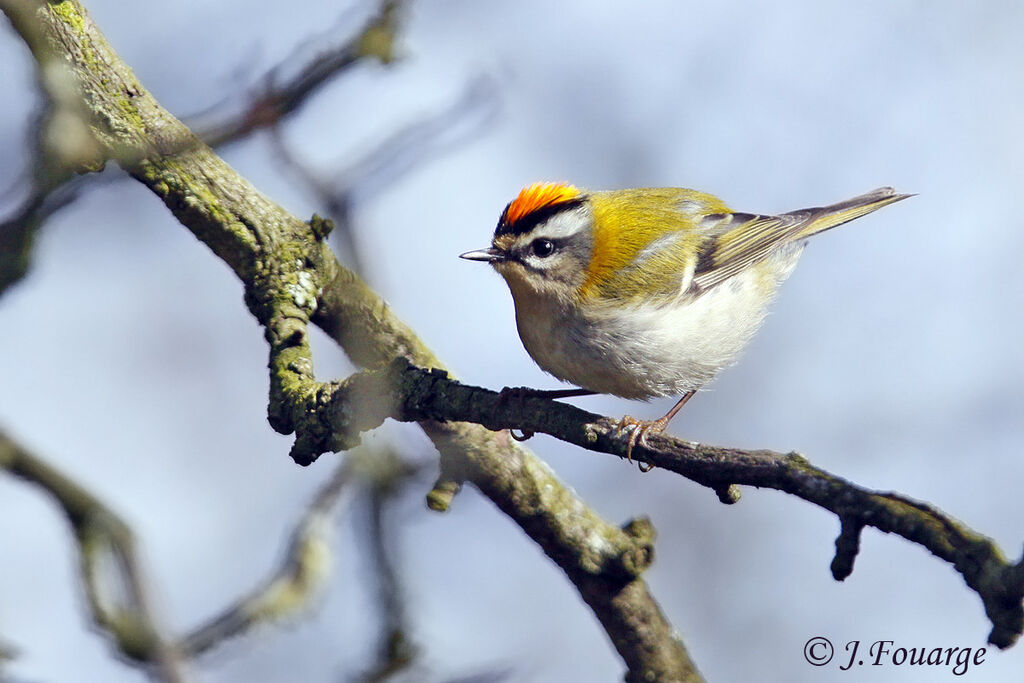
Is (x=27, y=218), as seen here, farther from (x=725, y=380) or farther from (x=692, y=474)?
(x=725, y=380)

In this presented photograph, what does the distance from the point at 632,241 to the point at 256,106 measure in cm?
155

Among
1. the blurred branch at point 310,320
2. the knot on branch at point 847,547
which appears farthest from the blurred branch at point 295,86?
the knot on branch at point 847,547

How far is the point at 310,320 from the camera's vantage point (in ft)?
8.76

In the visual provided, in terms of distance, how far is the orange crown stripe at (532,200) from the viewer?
3404 mm

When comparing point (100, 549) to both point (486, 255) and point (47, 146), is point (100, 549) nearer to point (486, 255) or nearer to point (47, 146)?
point (47, 146)

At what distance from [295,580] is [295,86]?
1427 mm

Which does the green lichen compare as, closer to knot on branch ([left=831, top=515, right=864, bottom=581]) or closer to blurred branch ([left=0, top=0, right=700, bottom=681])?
blurred branch ([left=0, top=0, right=700, bottom=681])

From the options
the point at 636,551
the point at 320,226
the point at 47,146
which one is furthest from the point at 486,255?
the point at 47,146

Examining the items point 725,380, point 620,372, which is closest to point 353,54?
point 620,372

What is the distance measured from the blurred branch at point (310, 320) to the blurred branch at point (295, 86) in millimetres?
94

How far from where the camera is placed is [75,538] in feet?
8.45

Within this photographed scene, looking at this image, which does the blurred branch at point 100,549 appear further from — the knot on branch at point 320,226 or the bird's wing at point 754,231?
the bird's wing at point 754,231

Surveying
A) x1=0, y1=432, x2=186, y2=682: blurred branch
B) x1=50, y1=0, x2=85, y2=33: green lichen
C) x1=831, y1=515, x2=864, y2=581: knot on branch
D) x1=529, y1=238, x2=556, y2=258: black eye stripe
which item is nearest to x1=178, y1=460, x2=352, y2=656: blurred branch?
x1=0, y1=432, x2=186, y2=682: blurred branch

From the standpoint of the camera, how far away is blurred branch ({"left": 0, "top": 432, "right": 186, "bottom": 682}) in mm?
2324
